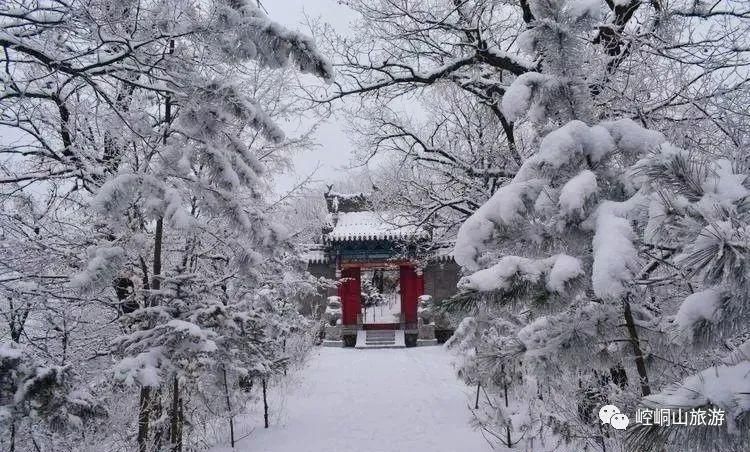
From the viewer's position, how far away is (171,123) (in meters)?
4.64

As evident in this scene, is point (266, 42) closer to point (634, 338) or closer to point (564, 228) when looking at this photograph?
point (564, 228)

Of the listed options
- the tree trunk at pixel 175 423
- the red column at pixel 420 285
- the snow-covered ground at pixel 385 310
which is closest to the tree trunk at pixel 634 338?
the tree trunk at pixel 175 423

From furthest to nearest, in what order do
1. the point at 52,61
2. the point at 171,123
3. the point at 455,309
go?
the point at 171,123, the point at 52,61, the point at 455,309

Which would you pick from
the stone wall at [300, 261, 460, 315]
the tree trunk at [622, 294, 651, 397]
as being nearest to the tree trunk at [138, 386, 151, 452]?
the tree trunk at [622, 294, 651, 397]

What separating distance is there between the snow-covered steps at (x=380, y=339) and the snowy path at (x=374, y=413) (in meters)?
3.91

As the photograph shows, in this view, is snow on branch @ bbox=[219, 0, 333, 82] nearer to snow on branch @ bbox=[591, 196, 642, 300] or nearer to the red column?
snow on branch @ bbox=[591, 196, 642, 300]

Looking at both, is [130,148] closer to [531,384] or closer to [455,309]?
[455,309]

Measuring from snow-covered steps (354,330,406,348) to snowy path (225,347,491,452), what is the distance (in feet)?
12.8

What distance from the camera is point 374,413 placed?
8609 millimetres

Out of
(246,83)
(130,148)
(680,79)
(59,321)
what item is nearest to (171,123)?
(130,148)

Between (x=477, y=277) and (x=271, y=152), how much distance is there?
7.13 metres

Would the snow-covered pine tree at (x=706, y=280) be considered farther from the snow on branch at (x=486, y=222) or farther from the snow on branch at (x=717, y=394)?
the snow on branch at (x=486, y=222)

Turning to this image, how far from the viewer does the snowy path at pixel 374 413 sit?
674 centimetres

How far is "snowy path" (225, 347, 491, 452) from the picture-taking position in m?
6.74
